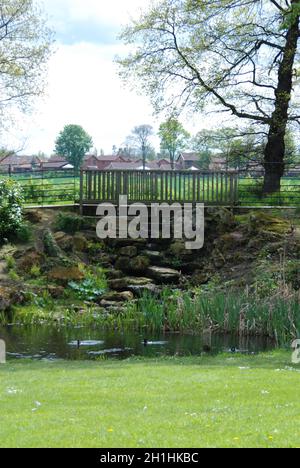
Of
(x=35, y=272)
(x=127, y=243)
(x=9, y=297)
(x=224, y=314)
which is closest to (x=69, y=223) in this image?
(x=127, y=243)

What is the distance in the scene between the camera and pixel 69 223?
71.8 feet

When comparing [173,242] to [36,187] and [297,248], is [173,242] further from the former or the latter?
[36,187]

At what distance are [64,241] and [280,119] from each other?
9335 mm

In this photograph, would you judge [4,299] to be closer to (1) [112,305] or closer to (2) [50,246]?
(1) [112,305]

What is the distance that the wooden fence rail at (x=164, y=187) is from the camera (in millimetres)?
22781

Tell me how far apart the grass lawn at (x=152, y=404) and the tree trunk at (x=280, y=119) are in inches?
577

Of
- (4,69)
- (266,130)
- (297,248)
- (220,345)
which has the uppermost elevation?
(4,69)

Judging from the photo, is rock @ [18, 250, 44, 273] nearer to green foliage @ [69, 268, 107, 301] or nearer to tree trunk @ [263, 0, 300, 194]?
green foliage @ [69, 268, 107, 301]

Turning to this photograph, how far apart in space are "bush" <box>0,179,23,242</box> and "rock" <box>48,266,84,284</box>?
2138 mm

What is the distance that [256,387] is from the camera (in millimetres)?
8609

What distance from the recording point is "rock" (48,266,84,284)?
19141 mm

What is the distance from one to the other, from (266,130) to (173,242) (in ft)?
25.7

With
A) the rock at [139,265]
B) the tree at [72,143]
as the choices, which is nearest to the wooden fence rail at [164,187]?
the rock at [139,265]

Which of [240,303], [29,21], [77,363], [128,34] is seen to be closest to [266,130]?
[128,34]
